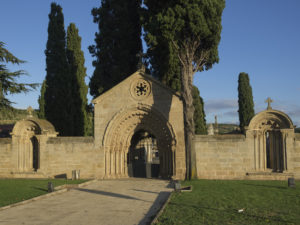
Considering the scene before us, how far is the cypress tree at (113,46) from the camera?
2402 cm

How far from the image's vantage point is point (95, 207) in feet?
34.8

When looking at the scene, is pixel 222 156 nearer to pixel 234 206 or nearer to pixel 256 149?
pixel 256 149

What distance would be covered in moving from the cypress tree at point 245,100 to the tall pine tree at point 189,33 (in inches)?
519

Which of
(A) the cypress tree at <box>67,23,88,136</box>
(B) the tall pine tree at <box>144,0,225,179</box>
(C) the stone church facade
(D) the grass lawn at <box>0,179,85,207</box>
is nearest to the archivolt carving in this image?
(C) the stone church facade

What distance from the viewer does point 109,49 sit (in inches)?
951

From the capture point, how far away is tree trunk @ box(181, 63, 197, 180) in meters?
17.1

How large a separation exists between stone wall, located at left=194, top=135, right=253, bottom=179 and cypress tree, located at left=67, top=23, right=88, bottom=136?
1329 centimetres

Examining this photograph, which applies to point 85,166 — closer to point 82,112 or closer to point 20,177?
point 20,177

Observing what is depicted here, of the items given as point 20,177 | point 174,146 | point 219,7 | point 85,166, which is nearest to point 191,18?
point 219,7

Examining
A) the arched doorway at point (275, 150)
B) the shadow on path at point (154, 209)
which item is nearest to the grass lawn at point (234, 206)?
the shadow on path at point (154, 209)

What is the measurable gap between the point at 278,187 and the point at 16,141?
15.5 metres

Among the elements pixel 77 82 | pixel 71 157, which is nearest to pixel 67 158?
pixel 71 157

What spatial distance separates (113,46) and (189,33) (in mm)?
8603

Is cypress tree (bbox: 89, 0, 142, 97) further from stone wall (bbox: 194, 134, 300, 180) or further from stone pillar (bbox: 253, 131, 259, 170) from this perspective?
stone pillar (bbox: 253, 131, 259, 170)
